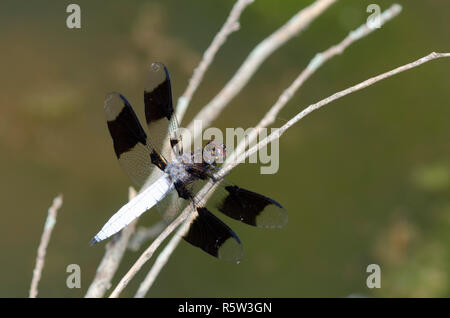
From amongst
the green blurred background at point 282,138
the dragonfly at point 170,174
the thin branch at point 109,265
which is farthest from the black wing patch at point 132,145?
the green blurred background at point 282,138

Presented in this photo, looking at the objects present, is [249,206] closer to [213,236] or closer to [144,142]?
[213,236]

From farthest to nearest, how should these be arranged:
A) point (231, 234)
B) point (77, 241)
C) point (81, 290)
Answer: point (77, 241) → point (81, 290) → point (231, 234)

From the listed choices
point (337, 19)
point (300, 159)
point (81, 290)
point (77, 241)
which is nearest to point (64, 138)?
point (77, 241)

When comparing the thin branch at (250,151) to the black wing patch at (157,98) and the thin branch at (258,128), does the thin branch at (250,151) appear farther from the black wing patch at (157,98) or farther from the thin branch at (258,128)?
the black wing patch at (157,98)

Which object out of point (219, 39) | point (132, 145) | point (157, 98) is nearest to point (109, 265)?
point (132, 145)

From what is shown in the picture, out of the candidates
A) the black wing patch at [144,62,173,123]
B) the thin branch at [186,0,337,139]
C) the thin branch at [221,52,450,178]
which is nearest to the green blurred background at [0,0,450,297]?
the thin branch at [186,0,337,139]

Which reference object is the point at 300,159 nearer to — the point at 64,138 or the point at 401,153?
the point at 401,153
